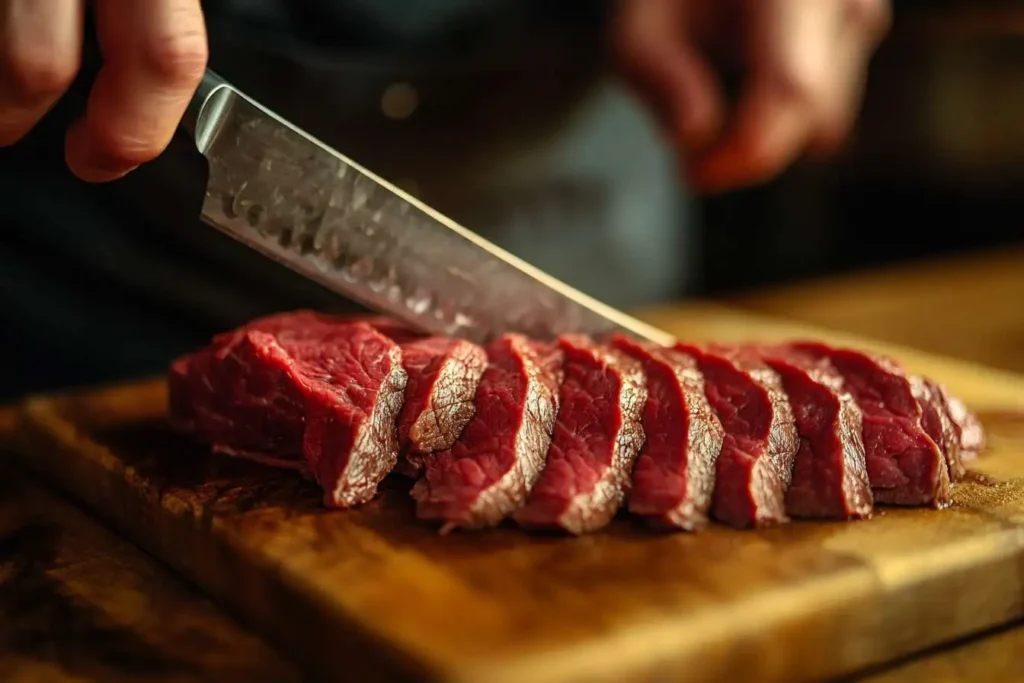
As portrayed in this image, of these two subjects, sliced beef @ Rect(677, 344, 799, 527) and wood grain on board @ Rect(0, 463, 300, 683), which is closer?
wood grain on board @ Rect(0, 463, 300, 683)

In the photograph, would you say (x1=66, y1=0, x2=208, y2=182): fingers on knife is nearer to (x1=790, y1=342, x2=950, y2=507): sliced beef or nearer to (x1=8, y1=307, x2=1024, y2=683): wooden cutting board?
(x1=8, y1=307, x2=1024, y2=683): wooden cutting board

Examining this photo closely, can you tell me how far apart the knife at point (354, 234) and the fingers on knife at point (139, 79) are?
283 mm

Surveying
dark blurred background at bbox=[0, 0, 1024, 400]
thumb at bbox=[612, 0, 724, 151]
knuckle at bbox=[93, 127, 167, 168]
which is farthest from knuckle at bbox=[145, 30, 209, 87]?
thumb at bbox=[612, 0, 724, 151]

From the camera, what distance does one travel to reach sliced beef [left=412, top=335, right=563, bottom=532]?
2312 mm

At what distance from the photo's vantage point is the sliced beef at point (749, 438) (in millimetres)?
2354

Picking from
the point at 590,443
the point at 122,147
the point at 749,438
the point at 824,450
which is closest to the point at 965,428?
the point at 824,450

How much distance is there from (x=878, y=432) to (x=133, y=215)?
2712 millimetres

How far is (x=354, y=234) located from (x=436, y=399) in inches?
22.3

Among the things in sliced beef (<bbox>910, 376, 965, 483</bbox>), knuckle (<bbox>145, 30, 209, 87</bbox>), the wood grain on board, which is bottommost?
the wood grain on board

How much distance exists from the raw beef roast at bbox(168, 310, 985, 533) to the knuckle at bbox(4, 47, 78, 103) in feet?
2.51

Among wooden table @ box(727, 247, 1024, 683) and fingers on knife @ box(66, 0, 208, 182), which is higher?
fingers on knife @ box(66, 0, 208, 182)

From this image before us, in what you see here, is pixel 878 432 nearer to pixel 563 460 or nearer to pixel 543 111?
pixel 563 460

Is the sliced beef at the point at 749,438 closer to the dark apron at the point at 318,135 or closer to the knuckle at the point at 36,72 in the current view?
the knuckle at the point at 36,72

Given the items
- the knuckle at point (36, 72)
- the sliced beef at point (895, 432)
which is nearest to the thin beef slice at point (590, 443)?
the sliced beef at point (895, 432)
